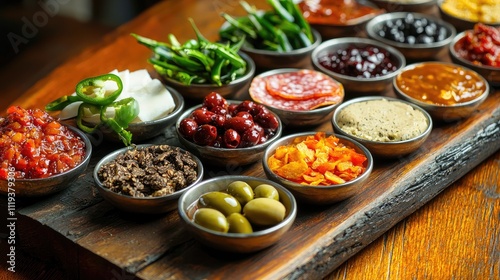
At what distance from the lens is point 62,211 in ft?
9.36

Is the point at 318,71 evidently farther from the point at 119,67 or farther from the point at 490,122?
the point at 119,67

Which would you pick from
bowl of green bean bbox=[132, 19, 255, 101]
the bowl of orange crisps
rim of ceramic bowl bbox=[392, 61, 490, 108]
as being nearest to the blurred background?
bowl of green bean bbox=[132, 19, 255, 101]

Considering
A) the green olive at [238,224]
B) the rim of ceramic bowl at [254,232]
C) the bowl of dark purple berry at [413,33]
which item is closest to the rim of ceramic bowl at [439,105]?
the bowl of dark purple berry at [413,33]

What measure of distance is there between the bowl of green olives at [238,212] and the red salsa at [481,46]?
185cm

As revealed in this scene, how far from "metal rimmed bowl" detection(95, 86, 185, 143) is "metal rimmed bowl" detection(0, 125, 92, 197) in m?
0.28

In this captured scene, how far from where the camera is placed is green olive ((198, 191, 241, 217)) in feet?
8.83

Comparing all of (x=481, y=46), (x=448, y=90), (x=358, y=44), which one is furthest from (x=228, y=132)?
(x=481, y=46)

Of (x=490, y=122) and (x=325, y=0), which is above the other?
(x=325, y=0)

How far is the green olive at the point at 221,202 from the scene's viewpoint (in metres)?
2.69

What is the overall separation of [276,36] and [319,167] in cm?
135

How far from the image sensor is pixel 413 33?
14.1 feet

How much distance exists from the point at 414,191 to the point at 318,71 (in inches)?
40.1

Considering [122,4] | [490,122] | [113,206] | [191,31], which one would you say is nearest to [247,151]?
[113,206]

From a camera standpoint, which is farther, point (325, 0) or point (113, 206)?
point (325, 0)
